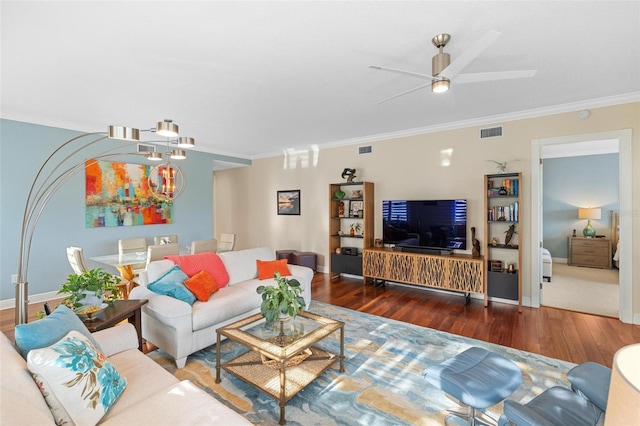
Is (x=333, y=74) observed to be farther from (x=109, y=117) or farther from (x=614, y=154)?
(x=614, y=154)

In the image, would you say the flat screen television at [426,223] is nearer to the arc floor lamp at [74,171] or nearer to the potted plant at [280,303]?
the potted plant at [280,303]

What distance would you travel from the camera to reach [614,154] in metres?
6.77

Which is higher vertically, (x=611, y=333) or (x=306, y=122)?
(x=306, y=122)

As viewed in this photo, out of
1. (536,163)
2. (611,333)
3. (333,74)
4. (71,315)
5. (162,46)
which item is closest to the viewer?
(71,315)

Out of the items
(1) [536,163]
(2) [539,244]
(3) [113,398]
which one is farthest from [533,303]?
(3) [113,398]

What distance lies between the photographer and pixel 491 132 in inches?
174

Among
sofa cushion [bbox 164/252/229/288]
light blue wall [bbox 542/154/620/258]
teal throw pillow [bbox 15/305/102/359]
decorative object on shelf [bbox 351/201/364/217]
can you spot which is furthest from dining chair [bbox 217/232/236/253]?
light blue wall [bbox 542/154/620/258]

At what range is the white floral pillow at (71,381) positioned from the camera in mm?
1292

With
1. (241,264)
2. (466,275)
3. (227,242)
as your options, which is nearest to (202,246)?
(227,242)

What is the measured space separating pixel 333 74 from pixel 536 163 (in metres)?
3.19

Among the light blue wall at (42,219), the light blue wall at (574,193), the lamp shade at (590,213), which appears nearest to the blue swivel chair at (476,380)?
the light blue wall at (42,219)

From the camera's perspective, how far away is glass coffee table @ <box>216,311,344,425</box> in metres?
2.16

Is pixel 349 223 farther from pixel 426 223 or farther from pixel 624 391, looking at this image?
pixel 624 391

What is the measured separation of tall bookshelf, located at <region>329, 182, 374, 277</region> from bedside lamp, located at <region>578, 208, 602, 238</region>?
17.5 feet
